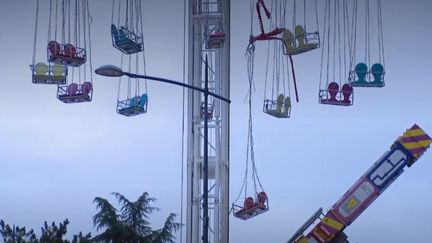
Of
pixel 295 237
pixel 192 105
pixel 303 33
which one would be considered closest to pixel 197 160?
pixel 192 105

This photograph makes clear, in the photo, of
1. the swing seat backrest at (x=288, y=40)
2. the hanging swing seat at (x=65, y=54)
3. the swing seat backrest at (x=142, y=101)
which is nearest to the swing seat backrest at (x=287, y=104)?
the swing seat backrest at (x=288, y=40)

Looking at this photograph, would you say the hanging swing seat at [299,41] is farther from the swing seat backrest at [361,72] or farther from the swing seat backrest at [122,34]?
the swing seat backrest at [122,34]

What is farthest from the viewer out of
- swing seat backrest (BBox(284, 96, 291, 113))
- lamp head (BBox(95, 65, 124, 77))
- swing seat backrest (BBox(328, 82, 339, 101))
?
swing seat backrest (BBox(284, 96, 291, 113))

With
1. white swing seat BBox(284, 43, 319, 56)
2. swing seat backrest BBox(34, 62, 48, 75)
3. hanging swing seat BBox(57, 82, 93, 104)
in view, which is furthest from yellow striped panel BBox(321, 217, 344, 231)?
swing seat backrest BBox(34, 62, 48, 75)

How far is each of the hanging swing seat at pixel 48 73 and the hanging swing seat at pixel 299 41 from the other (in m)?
6.17

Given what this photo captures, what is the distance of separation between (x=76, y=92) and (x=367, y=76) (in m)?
8.00

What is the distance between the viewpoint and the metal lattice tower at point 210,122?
28.9 metres

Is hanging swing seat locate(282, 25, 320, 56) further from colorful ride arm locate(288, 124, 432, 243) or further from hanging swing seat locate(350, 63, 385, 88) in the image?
colorful ride arm locate(288, 124, 432, 243)

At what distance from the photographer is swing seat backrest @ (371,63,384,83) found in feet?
84.8

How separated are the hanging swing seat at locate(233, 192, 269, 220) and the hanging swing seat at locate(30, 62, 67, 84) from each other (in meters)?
6.49

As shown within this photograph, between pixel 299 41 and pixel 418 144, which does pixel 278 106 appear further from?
pixel 418 144

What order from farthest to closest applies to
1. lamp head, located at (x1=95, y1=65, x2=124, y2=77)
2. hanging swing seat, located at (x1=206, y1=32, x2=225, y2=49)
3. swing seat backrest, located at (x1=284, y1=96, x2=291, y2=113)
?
hanging swing seat, located at (x1=206, y1=32, x2=225, y2=49)
swing seat backrest, located at (x1=284, y1=96, x2=291, y2=113)
lamp head, located at (x1=95, y1=65, x2=124, y2=77)

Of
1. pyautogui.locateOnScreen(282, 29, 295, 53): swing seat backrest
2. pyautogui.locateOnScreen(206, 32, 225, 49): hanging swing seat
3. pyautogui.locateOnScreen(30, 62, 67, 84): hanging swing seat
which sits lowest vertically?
pyautogui.locateOnScreen(30, 62, 67, 84): hanging swing seat

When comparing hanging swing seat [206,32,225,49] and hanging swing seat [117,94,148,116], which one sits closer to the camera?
hanging swing seat [117,94,148,116]
